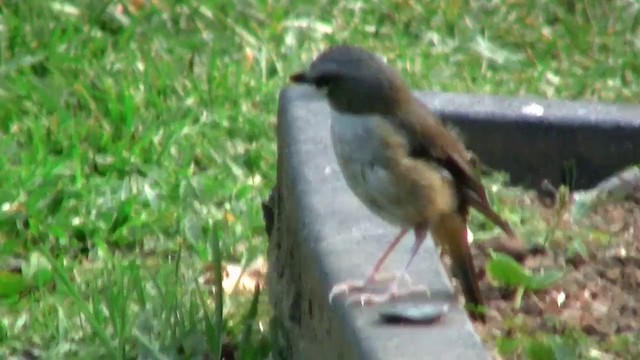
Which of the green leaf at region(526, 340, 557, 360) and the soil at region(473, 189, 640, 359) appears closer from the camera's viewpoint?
the green leaf at region(526, 340, 557, 360)

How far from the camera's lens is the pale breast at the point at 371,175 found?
3713 mm

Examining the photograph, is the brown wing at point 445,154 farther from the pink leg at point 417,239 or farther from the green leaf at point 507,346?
the green leaf at point 507,346

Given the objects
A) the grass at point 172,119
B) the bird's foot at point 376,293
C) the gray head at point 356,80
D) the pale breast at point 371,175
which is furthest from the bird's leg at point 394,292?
the grass at point 172,119

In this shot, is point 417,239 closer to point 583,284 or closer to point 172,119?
point 583,284

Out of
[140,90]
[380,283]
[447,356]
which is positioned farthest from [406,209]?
[140,90]

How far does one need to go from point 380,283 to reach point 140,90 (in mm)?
2881

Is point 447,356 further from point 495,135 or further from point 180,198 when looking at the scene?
point 180,198

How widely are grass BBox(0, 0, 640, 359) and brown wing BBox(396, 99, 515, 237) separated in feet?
2.16

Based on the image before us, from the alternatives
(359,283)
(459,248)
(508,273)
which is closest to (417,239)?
(459,248)

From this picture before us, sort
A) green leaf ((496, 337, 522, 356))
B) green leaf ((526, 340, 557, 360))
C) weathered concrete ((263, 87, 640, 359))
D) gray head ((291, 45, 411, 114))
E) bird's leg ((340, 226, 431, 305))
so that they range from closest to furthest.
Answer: weathered concrete ((263, 87, 640, 359)) → bird's leg ((340, 226, 431, 305)) → green leaf ((526, 340, 557, 360)) → green leaf ((496, 337, 522, 356)) → gray head ((291, 45, 411, 114))

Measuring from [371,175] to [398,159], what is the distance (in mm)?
84

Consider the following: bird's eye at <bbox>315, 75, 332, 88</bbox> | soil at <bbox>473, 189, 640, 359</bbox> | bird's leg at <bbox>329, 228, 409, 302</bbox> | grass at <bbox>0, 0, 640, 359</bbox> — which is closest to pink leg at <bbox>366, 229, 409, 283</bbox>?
bird's leg at <bbox>329, 228, 409, 302</bbox>

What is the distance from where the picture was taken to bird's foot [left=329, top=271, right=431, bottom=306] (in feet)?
11.0

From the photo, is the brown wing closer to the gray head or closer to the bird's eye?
the gray head
